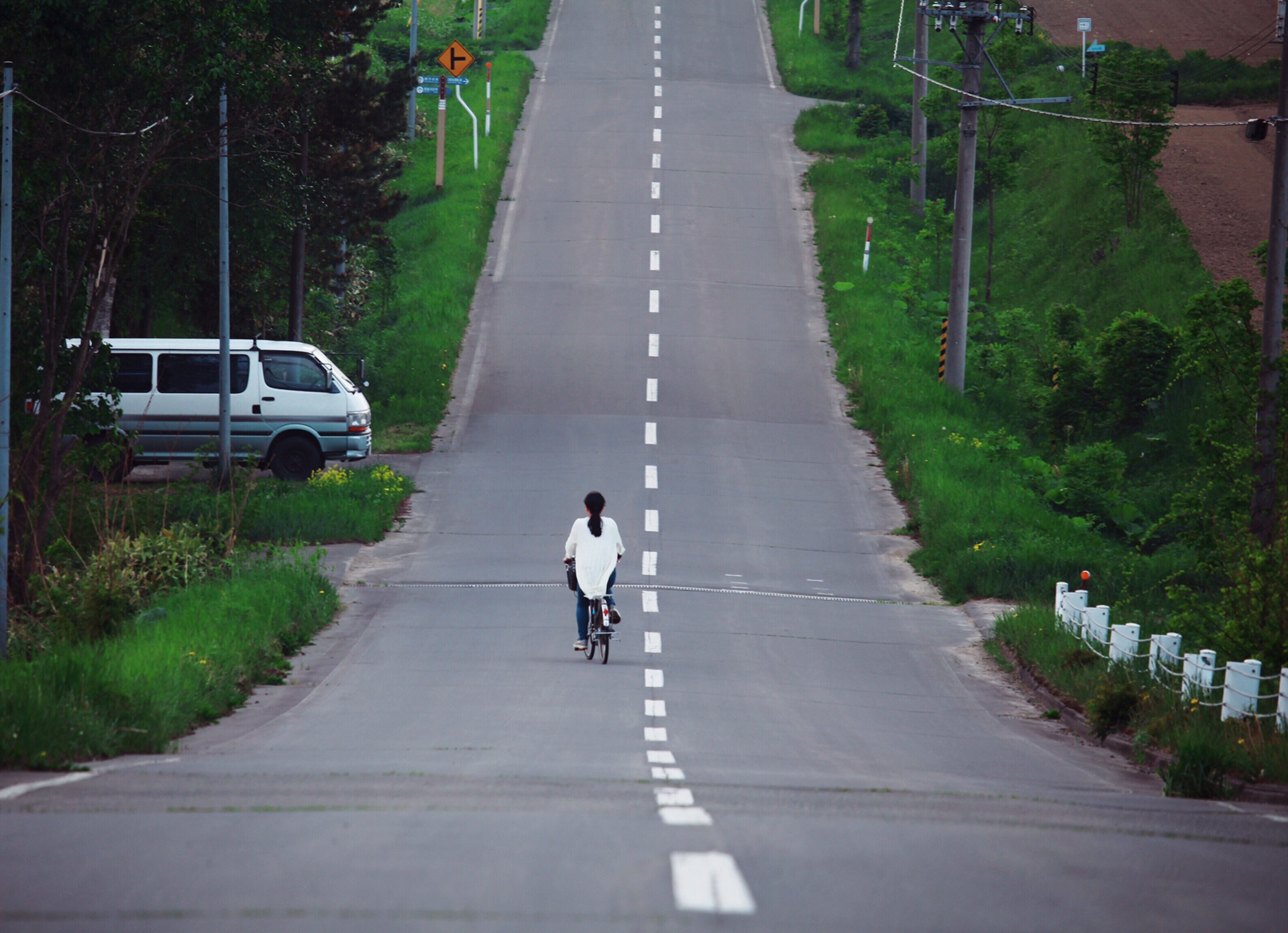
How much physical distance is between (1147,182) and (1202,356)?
67.6 ft

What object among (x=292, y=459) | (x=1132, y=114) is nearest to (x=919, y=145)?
(x=1132, y=114)

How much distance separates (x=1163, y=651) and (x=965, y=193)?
16.2 meters

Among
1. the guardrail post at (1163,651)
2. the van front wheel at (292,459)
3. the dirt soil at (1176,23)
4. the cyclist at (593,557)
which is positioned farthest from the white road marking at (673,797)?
the dirt soil at (1176,23)

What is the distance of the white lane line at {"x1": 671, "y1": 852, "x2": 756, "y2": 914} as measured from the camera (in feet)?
18.6

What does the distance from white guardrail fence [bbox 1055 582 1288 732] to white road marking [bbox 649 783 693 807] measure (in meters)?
5.18

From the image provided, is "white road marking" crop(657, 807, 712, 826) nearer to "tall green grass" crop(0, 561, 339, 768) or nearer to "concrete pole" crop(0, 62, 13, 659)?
"tall green grass" crop(0, 561, 339, 768)

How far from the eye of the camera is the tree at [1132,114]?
33.3 meters

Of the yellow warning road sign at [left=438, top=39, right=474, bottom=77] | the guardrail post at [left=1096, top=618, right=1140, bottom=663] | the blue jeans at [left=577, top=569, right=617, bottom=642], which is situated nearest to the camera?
the guardrail post at [left=1096, top=618, right=1140, bottom=663]

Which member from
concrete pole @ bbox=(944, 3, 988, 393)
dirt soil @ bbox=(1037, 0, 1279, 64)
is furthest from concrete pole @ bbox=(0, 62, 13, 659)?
dirt soil @ bbox=(1037, 0, 1279, 64)

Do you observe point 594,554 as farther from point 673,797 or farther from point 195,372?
point 195,372

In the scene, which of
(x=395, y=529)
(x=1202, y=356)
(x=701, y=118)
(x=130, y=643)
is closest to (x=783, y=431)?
(x=395, y=529)

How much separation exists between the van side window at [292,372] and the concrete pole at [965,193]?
12.0m

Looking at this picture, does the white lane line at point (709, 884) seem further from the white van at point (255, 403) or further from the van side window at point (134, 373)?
the van side window at point (134, 373)

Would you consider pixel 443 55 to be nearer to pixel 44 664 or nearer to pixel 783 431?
pixel 783 431
